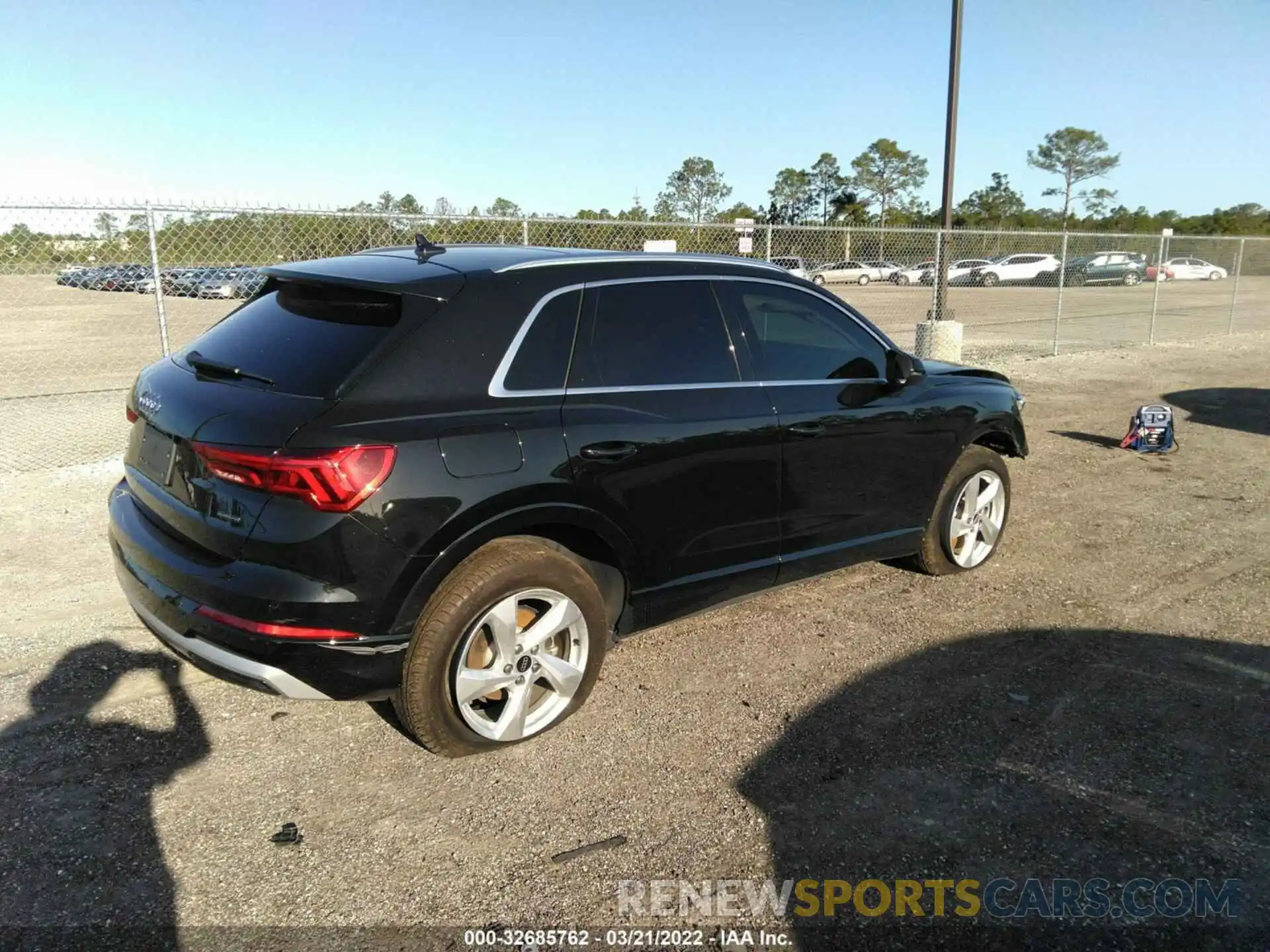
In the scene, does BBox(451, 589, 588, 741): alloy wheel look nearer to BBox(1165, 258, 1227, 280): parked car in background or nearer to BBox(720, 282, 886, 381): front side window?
BBox(720, 282, 886, 381): front side window

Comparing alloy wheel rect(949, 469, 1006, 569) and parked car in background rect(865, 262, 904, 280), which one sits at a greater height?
parked car in background rect(865, 262, 904, 280)

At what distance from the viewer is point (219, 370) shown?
312 cm

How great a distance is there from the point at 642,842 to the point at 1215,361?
1571 centimetres

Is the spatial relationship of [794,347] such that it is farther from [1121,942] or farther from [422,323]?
[1121,942]

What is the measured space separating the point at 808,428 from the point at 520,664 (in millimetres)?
1697

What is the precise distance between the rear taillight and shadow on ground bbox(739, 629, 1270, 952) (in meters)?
1.64

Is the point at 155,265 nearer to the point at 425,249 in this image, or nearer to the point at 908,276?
the point at 425,249

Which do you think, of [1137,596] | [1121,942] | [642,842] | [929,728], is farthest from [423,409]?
[1137,596]

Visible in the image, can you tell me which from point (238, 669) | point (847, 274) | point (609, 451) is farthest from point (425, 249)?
point (847, 274)

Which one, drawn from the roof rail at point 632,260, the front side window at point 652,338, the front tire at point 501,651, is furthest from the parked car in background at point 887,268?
the front tire at point 501,651

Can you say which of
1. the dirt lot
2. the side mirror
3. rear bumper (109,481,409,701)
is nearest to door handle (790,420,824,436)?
the side mirror

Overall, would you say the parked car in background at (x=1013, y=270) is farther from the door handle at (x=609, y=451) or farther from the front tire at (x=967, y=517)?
the door handle at (x=609, y=451)

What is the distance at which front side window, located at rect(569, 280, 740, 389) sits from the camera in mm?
3398

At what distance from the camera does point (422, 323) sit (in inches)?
118
